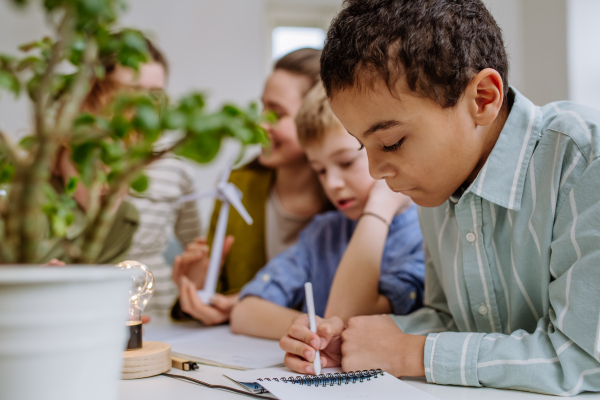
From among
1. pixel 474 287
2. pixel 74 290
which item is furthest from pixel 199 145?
pixel 474 287

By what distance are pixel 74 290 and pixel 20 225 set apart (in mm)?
60

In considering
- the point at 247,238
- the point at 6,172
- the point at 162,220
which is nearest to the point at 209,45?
the point at 162,220

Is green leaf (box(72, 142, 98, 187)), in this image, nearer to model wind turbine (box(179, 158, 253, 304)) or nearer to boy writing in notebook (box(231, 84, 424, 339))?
boy writing in notebook (box(231, 84, 424, 339))

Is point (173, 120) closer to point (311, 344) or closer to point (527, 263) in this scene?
point (311, 344)

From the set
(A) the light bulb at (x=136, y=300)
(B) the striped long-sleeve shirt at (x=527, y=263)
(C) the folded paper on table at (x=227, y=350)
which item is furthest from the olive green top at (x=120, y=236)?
(B) the striped long-sleeve shirt at (x=527, y=263)

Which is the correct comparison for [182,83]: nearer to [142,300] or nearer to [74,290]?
[142,300]

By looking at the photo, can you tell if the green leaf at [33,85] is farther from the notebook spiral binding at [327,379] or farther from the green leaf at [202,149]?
the notebook spiral binding at [327,379]

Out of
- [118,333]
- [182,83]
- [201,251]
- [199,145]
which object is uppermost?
[182,83]

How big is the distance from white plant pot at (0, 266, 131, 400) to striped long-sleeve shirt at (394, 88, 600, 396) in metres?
0.42

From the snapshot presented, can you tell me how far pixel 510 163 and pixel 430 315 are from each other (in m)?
0.30

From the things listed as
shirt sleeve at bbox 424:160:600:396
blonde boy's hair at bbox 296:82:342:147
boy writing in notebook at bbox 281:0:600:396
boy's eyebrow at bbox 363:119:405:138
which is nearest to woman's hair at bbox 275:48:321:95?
blonde boy's hair at bbox 296:82:342:147

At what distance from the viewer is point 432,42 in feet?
2.07

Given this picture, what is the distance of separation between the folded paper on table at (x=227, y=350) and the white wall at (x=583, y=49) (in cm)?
161

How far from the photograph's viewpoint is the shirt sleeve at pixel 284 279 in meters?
1.03
